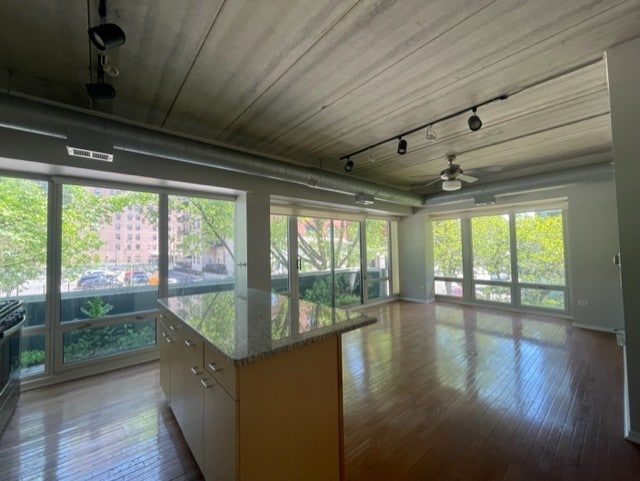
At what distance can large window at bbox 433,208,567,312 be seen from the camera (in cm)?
560

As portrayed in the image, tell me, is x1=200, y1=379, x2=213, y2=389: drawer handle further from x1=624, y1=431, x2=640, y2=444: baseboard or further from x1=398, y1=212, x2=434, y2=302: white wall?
x1=398, y1=212, x2=434, y2=302: white wall

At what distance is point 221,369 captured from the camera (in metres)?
1.43

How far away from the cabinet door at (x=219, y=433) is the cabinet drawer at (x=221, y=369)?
35mm

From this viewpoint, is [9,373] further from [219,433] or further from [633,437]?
[633,437]

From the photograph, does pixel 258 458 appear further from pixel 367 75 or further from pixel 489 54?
pixel 489 54

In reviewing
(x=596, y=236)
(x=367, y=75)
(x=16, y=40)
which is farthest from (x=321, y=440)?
(x=596, y=236)

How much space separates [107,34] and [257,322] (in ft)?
5.76

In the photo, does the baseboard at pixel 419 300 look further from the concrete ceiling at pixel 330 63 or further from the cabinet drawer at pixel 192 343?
the cabinet drawer at pixel 192 343

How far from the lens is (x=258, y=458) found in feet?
4.42

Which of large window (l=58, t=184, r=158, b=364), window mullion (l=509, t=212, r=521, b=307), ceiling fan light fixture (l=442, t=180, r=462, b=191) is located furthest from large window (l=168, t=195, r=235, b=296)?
window mullion (l=509, t=212, r=521, b=307)

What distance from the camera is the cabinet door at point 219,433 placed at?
52.4 inches

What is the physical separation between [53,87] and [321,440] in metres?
3.31

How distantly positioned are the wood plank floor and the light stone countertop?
Answer: 3.20 feet

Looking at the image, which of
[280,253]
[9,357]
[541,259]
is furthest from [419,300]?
[9,357]
